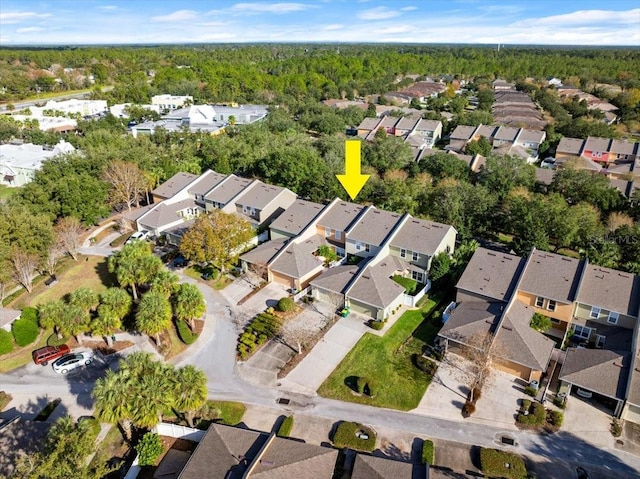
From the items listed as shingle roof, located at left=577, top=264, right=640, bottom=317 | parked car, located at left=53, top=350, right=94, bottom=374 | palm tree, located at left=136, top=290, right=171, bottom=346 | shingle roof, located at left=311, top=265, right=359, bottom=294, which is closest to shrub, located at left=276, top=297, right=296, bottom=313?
shingle roof, located at left=311, top=265, right=359, bottom=294

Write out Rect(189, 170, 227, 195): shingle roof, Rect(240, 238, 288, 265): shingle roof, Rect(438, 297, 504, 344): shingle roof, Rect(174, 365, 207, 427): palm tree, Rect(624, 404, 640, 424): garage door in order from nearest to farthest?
Rect(174, 365, 207, 427): palm tree, Rect(624, 404, 640, 424): garage door, Rect(438, 297, 504, 344): shingle roof, Rect(240, 238, 288, 265): shingle roof, Rect(189, 170, 227, 195): shingle roof

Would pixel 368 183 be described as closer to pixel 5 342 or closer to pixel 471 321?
pixel 471 321

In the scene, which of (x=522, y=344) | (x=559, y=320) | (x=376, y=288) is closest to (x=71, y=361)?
(x=376, y=288)

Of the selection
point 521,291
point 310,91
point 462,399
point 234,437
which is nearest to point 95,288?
point 234,437

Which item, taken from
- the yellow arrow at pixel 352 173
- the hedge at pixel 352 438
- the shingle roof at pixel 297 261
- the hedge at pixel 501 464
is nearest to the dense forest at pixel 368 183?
the yellow arrow at pixel 352 173

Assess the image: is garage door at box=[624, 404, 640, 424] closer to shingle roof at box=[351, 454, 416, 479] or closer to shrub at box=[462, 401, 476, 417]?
shrub at box=[462, 401, 476, 417]

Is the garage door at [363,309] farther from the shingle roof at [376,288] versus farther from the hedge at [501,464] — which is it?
the hedge at [501,464]
